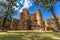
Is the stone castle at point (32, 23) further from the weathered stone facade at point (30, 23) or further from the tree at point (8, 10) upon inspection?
the tree at point (8, 10)

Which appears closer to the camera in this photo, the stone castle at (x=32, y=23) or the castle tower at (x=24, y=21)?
the stone castle at (x=32, y=23)

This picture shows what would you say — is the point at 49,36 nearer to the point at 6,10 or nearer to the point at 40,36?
the point at 40,36

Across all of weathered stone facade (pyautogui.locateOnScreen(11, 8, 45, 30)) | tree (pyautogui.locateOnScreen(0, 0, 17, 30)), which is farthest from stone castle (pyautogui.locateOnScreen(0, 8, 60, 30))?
tree (pyautogui.locateOnScreen(0, 0, 17, 30))

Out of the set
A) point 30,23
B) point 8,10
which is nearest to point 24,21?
point 30,23

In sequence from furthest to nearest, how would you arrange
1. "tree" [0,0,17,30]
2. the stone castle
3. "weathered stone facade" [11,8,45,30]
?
"weathered stone facade" [11,8,45,30] → the stone castle → "tree" [0,0,17,30]

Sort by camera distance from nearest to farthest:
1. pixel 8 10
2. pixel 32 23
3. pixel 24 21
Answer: pixel 8 10 < pixel 32 23 < pixel 24 21

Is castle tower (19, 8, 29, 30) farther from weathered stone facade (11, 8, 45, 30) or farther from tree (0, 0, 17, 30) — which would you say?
tree (0, 0, 17, 30)

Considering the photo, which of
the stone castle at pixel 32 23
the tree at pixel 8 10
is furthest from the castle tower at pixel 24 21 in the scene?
the tree at pixel 8 10

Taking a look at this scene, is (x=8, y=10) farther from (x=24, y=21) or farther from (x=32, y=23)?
(x=32, y=23)

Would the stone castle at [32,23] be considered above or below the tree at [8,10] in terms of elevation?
below

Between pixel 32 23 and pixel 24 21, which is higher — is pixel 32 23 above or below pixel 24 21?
below

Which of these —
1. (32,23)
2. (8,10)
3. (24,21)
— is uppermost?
(8,10)

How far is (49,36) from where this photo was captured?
15938 millimetres

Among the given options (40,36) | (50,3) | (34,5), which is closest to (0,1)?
(34,5)
